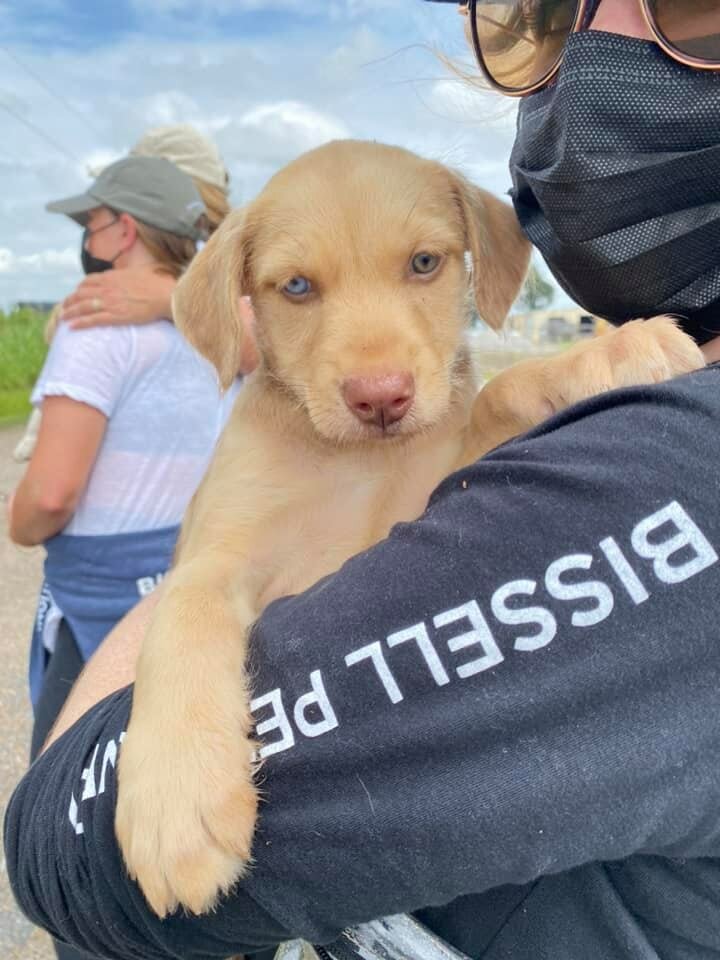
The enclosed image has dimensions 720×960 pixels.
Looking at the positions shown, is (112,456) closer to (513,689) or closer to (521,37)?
(521,37)

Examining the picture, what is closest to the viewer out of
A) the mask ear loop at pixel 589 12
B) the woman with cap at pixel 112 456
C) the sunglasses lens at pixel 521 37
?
the mask ear loop at pixel 589 12

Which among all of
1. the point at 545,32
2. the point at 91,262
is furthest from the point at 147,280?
the point at 545,32

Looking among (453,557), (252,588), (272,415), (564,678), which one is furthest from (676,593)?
(272,415)

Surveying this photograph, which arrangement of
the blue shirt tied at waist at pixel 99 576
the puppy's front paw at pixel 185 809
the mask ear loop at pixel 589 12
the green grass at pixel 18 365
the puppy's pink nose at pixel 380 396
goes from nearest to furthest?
the puppy's front paw at pixel 185 809
the mask ear loop at pixel 589 12
the puppy's pink nose at pixel 380 396
the blue shirt tied at waist at pixel 99 576
the green grass at pixel 18 365

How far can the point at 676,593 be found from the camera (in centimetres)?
98

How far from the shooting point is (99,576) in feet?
11.5

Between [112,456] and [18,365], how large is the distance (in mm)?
12362

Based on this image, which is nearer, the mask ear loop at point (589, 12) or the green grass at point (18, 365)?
the mask ear loop at point (589, 12)

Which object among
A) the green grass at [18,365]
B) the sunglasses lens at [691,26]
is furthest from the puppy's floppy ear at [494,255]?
the green grass at [18,365]

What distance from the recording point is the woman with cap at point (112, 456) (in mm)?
3277

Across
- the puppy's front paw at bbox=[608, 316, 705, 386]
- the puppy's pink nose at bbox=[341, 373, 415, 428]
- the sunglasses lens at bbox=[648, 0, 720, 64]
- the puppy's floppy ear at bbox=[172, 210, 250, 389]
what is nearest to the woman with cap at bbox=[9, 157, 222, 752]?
the puppy's floppy ear at bbox=[172, 210, 250, 389]

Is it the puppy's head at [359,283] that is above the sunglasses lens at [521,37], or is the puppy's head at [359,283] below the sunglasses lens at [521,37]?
below

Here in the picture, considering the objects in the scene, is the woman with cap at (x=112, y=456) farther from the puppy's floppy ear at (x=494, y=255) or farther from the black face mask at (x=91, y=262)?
the puppy's floppy ear at (x=494, y=255)

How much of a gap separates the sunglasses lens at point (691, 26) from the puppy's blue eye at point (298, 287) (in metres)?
1.12
